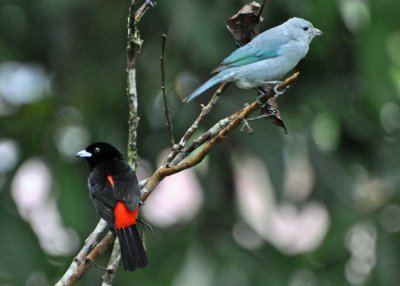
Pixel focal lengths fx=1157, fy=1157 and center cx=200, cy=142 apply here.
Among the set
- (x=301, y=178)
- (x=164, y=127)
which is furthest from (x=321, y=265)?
(x=164, y=127)

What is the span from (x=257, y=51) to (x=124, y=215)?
0.98 meters

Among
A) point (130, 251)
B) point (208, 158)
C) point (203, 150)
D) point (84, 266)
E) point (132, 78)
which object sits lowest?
point (208, 158)

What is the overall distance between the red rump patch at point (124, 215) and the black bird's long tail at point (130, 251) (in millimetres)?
113

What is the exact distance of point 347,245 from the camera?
8.62 m

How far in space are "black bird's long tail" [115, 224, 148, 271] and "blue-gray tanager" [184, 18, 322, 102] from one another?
2.09 feet

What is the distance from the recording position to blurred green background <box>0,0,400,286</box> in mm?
8188

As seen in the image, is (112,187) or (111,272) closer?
(111,272)

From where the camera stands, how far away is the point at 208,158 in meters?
8.88

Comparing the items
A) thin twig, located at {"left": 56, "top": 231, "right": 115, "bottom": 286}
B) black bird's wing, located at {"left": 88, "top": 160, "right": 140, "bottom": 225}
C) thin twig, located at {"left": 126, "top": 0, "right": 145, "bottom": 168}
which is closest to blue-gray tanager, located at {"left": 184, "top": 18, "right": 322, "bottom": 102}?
thin twig, located at {"left": 126, "top": 0, "right": 145, "bottom": 168}

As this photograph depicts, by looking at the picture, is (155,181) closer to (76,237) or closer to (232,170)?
(76,237)

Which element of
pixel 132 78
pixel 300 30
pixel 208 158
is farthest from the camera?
pixel 208 158

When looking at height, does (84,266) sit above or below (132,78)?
below

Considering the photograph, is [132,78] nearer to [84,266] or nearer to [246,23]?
[246,23]

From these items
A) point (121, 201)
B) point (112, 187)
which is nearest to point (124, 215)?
point (121, 201)
